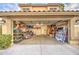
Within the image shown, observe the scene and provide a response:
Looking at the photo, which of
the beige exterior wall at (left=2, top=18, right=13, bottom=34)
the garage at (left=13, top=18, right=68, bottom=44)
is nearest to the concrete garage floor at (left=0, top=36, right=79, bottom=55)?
the beige exterior wall at (left=2, top=18, right=13, bottom=34)

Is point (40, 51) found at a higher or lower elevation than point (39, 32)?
lower

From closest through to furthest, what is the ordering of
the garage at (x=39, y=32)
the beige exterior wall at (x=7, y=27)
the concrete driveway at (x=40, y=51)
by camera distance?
the concrete driveway at (x=40, y=51) → the beige exterior wall at (x=7, y=27) → the garage at (x=39, y=32)

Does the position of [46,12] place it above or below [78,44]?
above

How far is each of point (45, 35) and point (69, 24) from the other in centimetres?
465

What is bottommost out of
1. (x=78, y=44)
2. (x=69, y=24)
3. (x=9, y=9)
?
(x=78, y=44)

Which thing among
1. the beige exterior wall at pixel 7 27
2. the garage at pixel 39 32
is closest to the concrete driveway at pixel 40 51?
the beige exterior wall at pixel 7 27

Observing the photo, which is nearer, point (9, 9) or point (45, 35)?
point (9, 9)

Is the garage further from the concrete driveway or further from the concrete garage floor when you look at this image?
the concrete driveway

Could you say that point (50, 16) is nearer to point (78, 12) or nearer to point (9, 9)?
point (78, 12)

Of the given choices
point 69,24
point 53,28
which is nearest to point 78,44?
point 69,24

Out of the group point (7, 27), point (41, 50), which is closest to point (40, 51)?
point (41, 50)

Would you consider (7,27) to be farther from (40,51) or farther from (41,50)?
(40,51)

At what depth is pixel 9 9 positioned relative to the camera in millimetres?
9508

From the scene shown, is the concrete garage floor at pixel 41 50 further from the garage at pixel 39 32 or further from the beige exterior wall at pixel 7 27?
the garage at pixel 39 32
